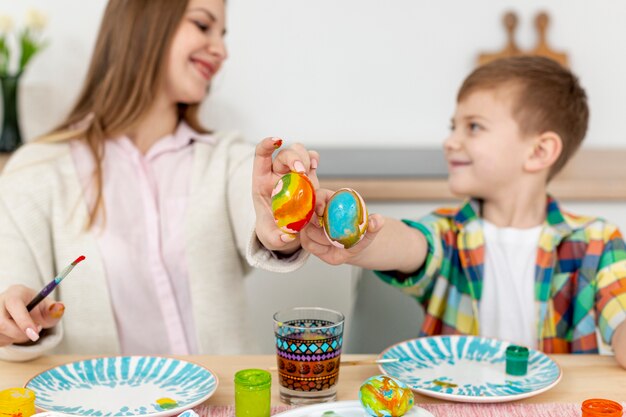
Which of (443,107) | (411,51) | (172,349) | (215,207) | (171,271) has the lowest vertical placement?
(172,349)

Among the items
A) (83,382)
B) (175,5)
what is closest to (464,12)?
(175,5)

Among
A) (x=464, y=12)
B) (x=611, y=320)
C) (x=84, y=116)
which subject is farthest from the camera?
(x=464, y=12)

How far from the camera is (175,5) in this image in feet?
5.58

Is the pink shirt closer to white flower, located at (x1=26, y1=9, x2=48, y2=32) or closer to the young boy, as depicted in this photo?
the young boy

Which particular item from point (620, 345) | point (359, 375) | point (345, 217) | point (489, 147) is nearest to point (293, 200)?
point (345, 217)

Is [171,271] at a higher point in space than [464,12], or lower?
lower

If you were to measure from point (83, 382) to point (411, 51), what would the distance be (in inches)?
62.9

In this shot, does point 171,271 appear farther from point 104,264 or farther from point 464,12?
point 464,12

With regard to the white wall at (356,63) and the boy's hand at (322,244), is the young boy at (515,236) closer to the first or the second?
the boy's hand at (322,244)

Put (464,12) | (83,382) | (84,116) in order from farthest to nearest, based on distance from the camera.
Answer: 1. (464,12)
2. (84,116)
3. (83,382)

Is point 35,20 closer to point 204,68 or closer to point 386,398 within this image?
point 204,68

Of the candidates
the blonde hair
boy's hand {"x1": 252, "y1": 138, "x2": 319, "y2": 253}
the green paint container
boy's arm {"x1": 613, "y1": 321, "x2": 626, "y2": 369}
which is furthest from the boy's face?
the green paint container

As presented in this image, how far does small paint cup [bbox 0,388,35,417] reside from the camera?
2.86 feet

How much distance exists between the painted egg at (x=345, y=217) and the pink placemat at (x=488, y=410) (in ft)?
0.72
